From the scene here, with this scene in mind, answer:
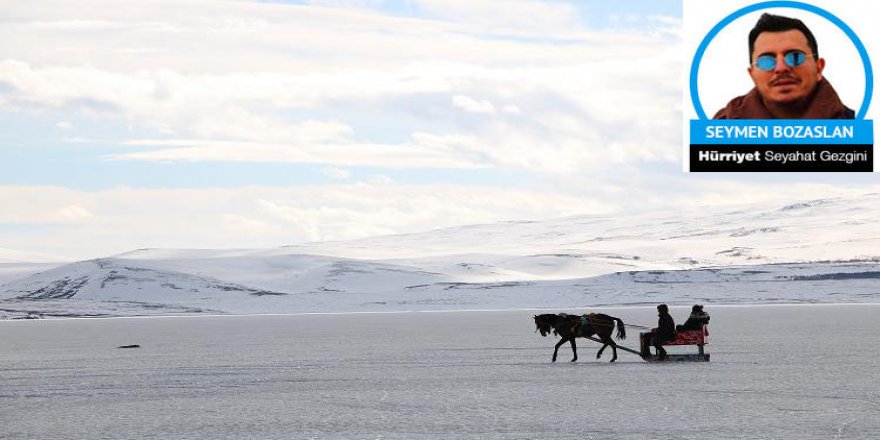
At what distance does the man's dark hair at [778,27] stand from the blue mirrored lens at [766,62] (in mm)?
585

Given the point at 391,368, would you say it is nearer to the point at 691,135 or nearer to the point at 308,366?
the point at 308,366

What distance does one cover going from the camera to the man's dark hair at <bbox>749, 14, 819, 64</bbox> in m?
29.4

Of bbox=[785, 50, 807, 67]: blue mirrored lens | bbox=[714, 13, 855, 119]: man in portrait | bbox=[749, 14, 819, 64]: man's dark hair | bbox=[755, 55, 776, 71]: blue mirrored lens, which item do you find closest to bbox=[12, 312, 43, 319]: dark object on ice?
bbox=[714, 13, 855, 119]: man in portrait

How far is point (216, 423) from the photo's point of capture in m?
24.3

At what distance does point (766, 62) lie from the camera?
28.3m

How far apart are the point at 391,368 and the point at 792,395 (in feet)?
49.8

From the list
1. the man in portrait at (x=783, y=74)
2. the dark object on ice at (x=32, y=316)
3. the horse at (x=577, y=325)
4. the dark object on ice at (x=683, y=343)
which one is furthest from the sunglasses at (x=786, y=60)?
the dark object on ice at (x=32, y=316)

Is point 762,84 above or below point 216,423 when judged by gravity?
above

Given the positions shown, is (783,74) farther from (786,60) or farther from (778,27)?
(778,27)

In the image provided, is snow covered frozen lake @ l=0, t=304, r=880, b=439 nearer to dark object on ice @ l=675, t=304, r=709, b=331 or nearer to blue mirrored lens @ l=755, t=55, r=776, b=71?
dark object on ice @ l=675, t=304, r=709, b=331

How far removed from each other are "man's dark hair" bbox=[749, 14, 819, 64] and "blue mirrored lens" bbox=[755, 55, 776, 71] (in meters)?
0.58

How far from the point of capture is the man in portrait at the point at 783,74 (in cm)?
2850

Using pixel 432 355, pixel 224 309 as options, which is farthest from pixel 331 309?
pixel 432 355

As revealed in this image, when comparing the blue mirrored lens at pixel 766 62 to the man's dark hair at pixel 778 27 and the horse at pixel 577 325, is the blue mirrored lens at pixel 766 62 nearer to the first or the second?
the man's dark hair at pixel 778 27
